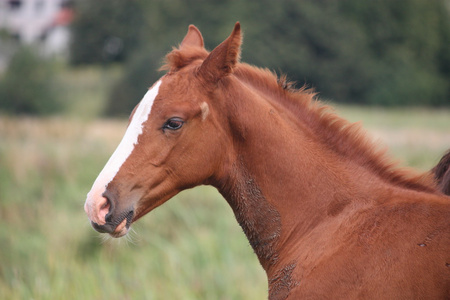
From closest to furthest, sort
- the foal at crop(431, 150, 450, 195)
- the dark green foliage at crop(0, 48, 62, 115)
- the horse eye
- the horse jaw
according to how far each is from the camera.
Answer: the horse jaw → the horse eye → the foal at crop(431, 150, 450, 195) → the dark green foliage at crop(0, 48, 62, 115)

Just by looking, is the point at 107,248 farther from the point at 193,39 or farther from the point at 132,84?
the point at 132,84

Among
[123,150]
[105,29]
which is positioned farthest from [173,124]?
[105,29]

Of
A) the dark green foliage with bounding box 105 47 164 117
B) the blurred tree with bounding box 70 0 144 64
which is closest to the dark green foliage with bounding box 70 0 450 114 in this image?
the dark green foliage with bounding box 105 47 164 117

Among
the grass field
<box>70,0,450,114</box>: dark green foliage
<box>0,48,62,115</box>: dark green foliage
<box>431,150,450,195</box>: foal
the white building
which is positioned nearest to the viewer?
<box>431,150,450,195</box>: foal

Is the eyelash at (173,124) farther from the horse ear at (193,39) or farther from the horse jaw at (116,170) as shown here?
the horse ear at (193,39)

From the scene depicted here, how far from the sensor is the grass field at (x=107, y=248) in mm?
6074

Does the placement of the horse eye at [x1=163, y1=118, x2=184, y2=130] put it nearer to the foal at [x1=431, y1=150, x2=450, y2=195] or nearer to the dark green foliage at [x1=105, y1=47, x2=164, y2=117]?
the foal at [x1=431, y1=150, x2=450, y2=195]

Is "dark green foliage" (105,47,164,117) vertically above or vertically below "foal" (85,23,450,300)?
below

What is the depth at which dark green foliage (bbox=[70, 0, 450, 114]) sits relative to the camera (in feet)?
137

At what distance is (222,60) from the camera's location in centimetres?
297

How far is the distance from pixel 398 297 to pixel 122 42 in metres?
51.8

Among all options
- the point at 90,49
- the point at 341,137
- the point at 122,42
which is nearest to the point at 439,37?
the point at 122,42

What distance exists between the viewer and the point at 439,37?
4919 cm

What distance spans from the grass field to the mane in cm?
A: 147
